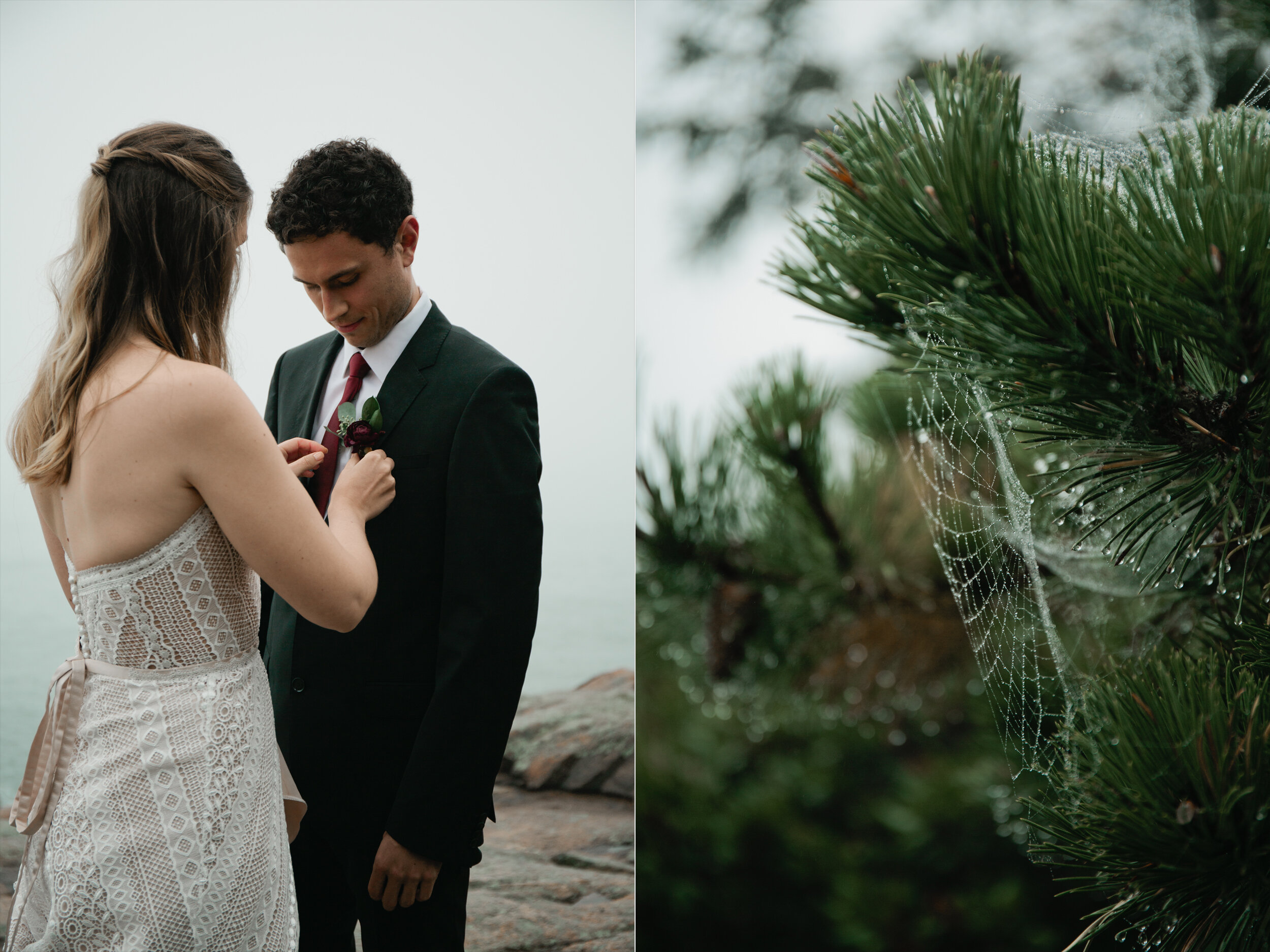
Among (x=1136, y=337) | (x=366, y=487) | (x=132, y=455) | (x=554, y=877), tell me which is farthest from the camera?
(x=554, y=877)

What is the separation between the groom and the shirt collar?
0.05 feet

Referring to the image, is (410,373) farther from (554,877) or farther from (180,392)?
(554,877)

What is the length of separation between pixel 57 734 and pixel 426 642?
246 mm

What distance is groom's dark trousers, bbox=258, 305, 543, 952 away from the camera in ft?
2.06

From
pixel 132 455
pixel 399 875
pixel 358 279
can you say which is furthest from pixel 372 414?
pixel 399 875

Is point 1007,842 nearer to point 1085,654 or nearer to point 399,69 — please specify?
point 1085,654

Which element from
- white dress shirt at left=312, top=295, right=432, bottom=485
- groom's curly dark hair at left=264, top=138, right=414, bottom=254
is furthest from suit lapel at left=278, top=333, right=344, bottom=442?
groom's curly dark hair at left=264, top=138, right=414, bottom=254

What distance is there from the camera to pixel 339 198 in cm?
64

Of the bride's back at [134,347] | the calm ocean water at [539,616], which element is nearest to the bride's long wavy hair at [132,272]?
the bride's back at [134,347]

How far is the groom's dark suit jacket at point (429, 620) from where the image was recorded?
24.8 inches

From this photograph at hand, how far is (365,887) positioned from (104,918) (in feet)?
0.73

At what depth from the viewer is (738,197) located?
39.1 inches

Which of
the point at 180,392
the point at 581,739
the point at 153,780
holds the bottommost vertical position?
the point at 581,739

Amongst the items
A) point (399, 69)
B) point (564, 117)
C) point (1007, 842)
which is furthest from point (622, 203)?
point (1007, 842)
